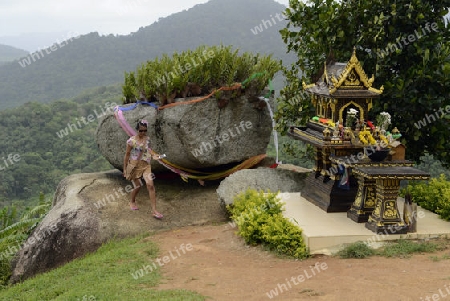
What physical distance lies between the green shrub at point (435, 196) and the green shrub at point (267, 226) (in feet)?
9.24

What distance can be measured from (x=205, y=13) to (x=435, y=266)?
107693mm

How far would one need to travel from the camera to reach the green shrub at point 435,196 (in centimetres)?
908

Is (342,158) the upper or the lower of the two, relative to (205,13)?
lower

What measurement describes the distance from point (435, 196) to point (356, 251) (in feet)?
9.44

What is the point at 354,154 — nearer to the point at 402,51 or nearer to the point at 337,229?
the point at 337,229

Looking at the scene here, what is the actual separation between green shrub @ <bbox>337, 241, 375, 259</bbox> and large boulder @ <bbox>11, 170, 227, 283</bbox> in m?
3.65

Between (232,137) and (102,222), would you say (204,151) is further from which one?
(102,222)

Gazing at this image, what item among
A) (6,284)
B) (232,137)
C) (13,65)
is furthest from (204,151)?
(13,65)

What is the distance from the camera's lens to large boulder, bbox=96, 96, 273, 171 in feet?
38.8

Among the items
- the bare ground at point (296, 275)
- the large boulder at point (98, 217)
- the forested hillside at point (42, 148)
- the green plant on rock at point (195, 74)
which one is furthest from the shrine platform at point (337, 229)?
the forested hillside at point (42, 148)

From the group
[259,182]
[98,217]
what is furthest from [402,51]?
[98,217]

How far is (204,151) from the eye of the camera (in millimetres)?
11906

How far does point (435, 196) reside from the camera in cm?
965

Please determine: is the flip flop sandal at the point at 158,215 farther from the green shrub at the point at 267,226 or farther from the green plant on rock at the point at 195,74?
the green plant on rock at the point at 195,74
